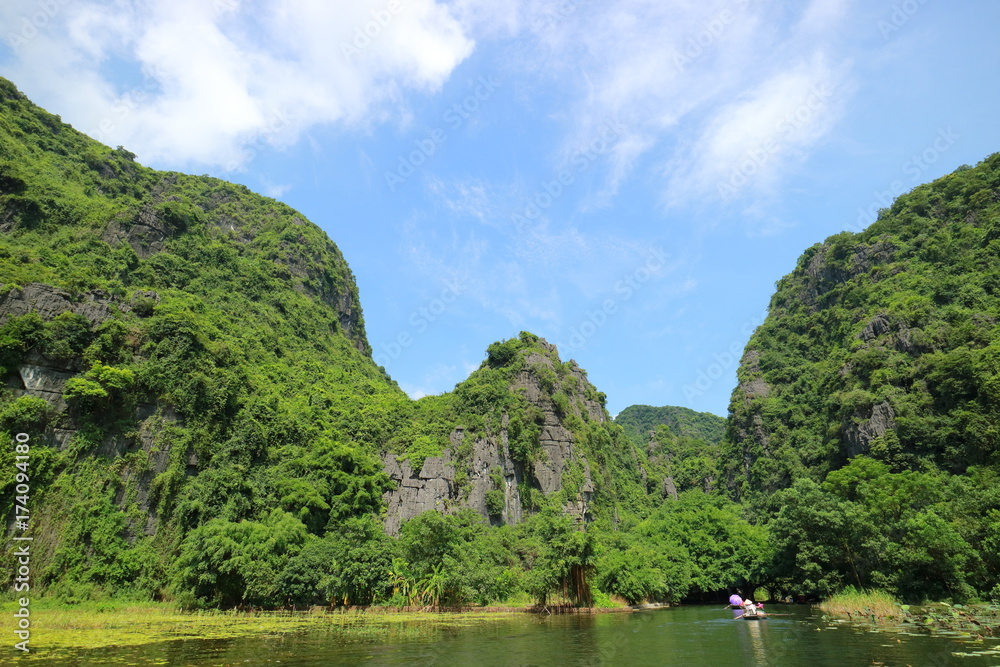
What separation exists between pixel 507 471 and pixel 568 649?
39.3m

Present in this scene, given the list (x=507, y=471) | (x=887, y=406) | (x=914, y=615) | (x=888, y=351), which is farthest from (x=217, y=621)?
(x=888, y=351)

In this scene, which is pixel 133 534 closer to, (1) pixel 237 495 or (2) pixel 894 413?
(1) pixel 237 495

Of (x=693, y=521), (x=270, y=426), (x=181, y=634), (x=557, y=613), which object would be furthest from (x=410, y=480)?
(x=181, y=634)

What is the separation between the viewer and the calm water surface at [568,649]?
12.6 metres

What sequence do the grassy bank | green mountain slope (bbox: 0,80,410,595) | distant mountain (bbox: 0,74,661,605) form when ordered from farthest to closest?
green mountain slope (bbox: 0,80,410,595), distant mountain (bbox: 0,74,661,605), the grassy bank

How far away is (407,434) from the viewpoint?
54.8m

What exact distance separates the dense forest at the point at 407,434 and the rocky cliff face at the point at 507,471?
0.95 ft

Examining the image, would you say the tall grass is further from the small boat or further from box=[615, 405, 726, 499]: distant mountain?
box=[615, 405, 726, 499]: distant mountain

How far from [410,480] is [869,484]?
37.2 metres

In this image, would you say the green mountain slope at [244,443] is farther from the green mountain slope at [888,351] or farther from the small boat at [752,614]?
the green mountain slope at [888,351]

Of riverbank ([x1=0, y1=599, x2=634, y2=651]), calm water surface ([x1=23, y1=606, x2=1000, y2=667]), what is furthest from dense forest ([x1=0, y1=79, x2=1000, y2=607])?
calm water surface ([x1=23, y1=606, x2=1000, y2=667])

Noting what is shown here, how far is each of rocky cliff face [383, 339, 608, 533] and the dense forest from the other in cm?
29

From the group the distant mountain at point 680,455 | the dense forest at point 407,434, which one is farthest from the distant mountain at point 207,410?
the distant mountain at point 680,455

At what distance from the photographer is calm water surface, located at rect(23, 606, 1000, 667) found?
41.4 ft
